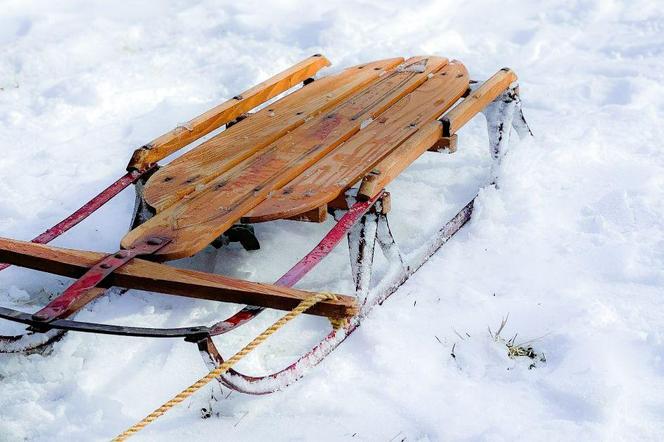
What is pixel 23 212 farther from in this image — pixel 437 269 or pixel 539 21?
pixel 539 21

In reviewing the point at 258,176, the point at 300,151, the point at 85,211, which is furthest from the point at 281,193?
the point at 85,211

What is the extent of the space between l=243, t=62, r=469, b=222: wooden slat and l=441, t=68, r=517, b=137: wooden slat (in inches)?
5.1

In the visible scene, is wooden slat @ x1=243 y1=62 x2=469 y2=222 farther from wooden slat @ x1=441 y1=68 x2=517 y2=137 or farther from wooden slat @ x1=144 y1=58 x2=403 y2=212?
wooden slat @ x1=144 y1=58 x2=403 y2=212

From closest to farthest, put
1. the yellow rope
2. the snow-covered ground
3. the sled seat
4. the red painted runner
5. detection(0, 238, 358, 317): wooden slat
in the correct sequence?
1. the yellow rope
2. detection(0, 238, 358, 317): wooden slat
3. the snow-covered ground
4. the sled seat
5. the red painted runner

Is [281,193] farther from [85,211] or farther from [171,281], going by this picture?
[85,211]

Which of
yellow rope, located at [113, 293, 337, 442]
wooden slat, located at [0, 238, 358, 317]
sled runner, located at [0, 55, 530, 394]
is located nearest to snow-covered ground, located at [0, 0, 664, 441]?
sled runner, located at [0, 55, 530, 394]

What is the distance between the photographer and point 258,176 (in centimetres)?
338

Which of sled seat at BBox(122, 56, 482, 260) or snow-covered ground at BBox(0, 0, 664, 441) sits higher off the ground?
sled seat at BBox(122, 56, 482, 260)

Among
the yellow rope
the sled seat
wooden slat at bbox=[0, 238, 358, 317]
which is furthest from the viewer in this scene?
the sled seat

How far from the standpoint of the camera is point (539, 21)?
6.68 m

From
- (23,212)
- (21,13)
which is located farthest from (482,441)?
(21,13)

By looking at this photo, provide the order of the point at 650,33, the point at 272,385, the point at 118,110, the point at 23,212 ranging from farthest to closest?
the point at 650,33
the point at 118,110
the point at 23,212
the point at 272,385

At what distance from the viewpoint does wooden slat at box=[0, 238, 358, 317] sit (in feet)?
8.44

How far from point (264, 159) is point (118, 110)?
7.46 feet
